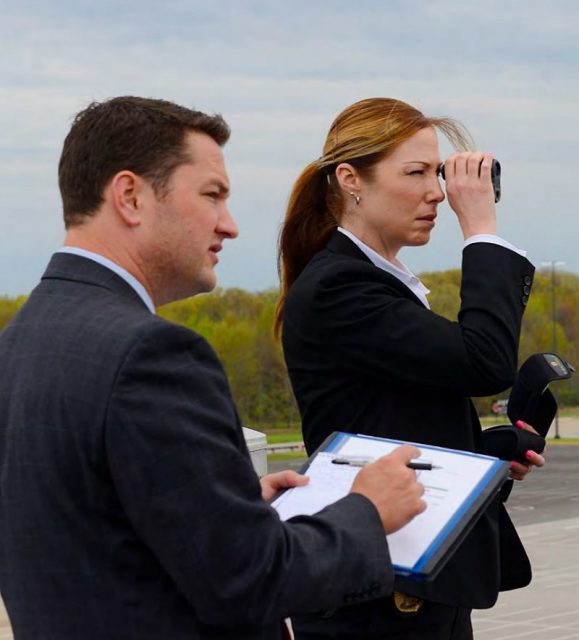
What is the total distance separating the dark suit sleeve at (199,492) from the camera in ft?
7.53

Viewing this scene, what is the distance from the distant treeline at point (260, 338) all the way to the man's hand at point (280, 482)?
225 feet

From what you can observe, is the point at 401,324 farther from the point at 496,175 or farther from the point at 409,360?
the point at 496,175

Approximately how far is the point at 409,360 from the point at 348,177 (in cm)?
59

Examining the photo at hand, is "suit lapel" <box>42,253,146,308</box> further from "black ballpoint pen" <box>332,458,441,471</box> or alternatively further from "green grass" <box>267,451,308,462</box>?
"green grass" <box>267,451,308,462</box>

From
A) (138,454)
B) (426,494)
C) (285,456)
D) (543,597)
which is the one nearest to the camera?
(138,454)

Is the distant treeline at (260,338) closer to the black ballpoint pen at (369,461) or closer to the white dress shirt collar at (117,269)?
the black ballpoint pen at (369,461)

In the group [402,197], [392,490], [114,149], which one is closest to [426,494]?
[392,490]

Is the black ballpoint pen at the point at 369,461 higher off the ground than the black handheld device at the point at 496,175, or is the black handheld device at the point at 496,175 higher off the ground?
the black handheld device at the point at 496,175

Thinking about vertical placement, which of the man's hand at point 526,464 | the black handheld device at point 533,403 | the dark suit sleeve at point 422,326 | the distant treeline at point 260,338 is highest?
the dark suit sleeve at point 422,326

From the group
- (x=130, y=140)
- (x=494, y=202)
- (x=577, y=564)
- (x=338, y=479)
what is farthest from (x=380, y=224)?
(x=577, y=564)

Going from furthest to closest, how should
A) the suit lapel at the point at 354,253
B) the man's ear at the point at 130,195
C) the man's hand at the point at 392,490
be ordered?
the suit lapel at the point at 354,253 → the man's hand at the point at 392,490 → the man's ear at the point at 130,195

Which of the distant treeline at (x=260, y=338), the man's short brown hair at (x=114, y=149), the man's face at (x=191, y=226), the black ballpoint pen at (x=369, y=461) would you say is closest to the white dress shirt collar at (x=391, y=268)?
the black ballpoint pen at (x=369, y=461)

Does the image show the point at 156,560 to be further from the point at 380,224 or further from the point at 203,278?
the point at 380,224

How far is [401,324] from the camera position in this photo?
3.48 m
